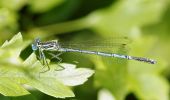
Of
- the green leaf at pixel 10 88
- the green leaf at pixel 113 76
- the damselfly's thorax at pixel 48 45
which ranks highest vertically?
the damselfly's thorax at pixel 48 45

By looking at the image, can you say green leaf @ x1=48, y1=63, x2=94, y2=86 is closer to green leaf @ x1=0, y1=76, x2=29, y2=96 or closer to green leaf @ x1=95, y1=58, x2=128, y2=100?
green leaf @ x1=0, y1=76, x2=29, y2=96

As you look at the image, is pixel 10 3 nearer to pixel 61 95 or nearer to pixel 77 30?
pixel 77 30

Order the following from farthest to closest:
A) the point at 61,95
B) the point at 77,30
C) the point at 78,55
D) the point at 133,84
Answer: the point at 77,30
the point at 78,55
the point at 133,84
the point at 61,95

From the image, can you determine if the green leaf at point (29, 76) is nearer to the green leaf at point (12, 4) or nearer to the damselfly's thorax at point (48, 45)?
the damselfly's thorax at point (48, 45)

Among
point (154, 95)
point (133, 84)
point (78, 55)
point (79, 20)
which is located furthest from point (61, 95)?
point (79, 20)

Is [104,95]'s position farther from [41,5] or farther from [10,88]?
[41,5]

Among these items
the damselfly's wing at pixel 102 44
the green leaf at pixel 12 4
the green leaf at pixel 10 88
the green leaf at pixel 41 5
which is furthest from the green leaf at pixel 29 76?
the green leaf at pixel 41 5

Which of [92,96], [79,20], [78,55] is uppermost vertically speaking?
[79,20]

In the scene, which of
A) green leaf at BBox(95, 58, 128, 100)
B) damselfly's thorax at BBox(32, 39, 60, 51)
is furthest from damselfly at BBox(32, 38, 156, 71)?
green leaf at BBox(95, 58, 128, 100)

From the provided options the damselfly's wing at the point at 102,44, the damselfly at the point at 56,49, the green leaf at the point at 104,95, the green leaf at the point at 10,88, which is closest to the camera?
the green leaf at the point at 10,88
